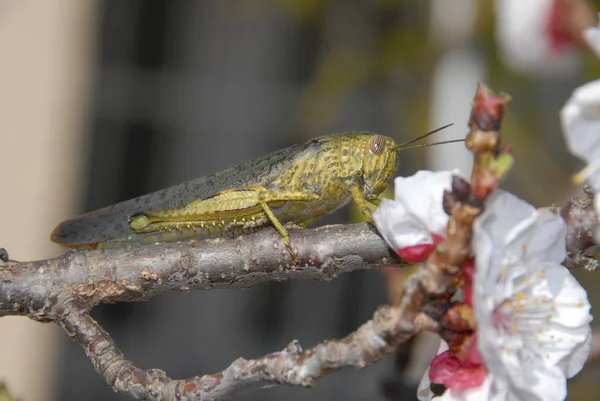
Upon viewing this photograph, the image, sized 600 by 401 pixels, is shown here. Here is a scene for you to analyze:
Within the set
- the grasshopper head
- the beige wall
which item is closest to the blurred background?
the beige wall

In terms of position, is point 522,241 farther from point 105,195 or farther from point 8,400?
point 105,195

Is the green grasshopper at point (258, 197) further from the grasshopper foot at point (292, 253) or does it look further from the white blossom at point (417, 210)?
the white blossom at point (417, 210)

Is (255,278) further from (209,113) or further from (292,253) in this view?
(209,113)

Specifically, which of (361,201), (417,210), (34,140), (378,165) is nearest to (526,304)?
(417,210)

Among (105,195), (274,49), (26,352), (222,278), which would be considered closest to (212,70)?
(274,49)

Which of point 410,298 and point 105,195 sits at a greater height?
point 410,298

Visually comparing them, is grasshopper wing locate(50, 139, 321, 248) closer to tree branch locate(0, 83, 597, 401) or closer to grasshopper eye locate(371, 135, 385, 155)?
grasshopper eye locate(371, 135, 385, 155)
